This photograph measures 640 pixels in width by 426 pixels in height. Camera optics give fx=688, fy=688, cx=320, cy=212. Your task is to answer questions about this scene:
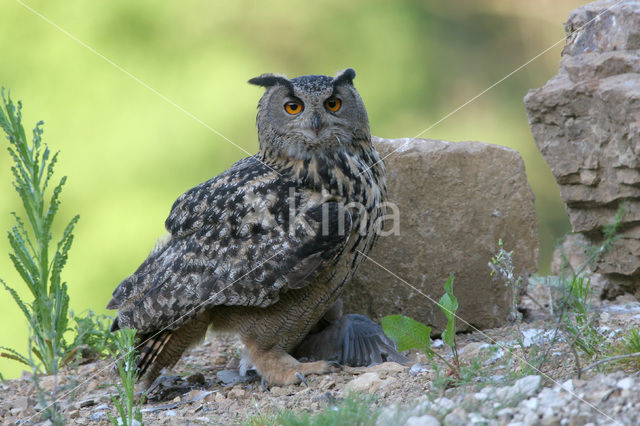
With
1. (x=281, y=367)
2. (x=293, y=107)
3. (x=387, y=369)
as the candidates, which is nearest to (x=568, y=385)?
(x=387, y=369)

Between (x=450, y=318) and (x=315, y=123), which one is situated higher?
(x=315, y=123)

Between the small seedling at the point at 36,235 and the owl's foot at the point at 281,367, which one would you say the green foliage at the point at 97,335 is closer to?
the small seedling at the point at 36,235

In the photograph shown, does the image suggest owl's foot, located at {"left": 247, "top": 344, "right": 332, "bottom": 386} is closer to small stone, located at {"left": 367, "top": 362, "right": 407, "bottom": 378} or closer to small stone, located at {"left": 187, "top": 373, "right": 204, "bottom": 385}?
small stone, located at {"left": 367, "top": 362, "right": 407, "bottom": 378}

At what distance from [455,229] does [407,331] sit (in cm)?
96

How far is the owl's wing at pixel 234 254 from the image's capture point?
2615mm

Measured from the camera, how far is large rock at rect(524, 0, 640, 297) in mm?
2752

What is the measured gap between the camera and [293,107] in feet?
9.59

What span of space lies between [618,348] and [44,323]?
219 cm

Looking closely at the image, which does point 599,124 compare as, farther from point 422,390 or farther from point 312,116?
point 422,390

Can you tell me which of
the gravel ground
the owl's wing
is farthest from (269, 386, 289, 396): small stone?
the owl's wing

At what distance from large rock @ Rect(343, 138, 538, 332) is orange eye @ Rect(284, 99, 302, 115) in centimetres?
59

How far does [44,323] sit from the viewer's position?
2.86 meters

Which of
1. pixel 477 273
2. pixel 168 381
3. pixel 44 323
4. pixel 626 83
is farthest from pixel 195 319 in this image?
pixel 626 83

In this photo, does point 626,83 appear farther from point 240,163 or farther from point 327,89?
point 240,163
